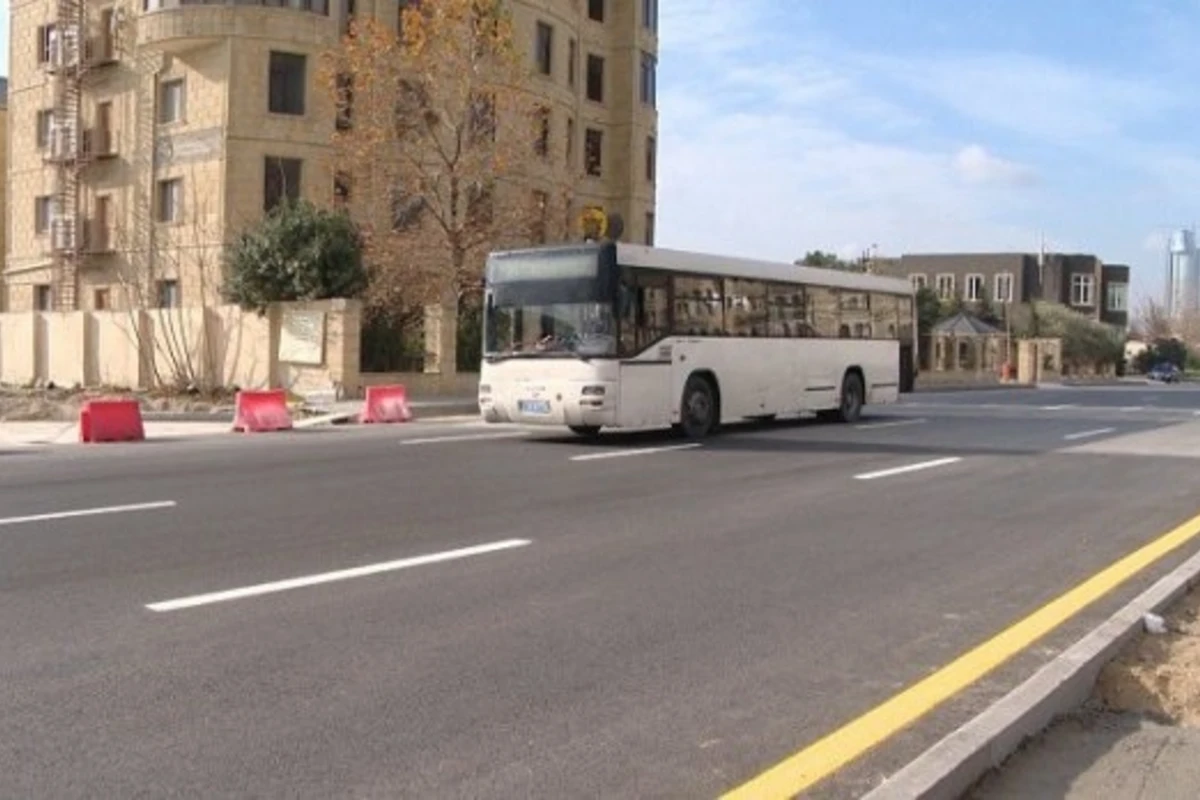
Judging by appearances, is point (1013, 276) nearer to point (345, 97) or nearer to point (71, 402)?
point (345, 97)

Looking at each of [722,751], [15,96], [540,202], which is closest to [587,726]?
[722,751]

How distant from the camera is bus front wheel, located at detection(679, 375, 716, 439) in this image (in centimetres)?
1959

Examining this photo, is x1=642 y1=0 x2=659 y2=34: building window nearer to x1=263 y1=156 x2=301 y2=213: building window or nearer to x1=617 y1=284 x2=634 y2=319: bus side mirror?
x1=263 y1=156 x2=301 y2=213: building window

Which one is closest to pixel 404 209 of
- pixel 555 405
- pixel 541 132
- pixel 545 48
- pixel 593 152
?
pixel 541 132

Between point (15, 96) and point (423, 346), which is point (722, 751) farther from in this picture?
point (15, 96)

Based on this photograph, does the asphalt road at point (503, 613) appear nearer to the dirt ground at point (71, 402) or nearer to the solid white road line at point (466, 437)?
the solid white road line at point (466, 437)

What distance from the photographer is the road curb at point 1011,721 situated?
4312 mm

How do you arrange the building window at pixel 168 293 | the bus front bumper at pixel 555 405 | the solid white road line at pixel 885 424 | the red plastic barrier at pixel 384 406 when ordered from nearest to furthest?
1. the bus front bumper at pixel 555 405
2. the solid white road line at pixel 885 424
3. the red plastic barrier at pixel 384 406
4. the building window at pixel 168 293

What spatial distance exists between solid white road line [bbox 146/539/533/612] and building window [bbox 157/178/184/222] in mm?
34513

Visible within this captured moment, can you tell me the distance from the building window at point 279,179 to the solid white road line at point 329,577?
3227 cm

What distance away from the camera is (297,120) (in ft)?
129

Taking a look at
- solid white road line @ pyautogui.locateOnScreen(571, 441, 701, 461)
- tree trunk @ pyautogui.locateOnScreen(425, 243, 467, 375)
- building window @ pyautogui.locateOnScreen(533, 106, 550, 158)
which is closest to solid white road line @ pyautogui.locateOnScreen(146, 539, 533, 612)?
solid white road line @ pyautogui.locateOnScreen(571, 441, 701, 461)

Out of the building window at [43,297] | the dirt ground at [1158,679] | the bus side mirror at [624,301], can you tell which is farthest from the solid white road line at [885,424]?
the building window at [43,297]

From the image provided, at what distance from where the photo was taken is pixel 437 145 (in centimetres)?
3209
